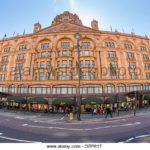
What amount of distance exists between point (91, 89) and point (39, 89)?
11.2 meters

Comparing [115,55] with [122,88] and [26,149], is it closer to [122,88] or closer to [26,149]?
[122,88]

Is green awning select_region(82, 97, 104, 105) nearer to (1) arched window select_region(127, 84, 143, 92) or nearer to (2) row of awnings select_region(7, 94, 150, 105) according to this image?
(2) row of awnings select_region(7, 94, 150, 105)

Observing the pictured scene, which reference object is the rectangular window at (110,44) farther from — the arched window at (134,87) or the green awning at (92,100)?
the green awning at (92,100)

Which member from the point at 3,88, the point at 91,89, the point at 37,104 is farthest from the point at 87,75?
the point at 3,88

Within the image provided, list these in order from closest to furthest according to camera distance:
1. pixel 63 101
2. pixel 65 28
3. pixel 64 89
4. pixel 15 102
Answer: pixel 63 101, pixel 64 89, pixel 15 102, pixel 65 28

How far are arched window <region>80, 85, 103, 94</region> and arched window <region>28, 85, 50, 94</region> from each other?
7455mm

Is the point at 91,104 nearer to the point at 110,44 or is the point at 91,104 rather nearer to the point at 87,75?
the point at 87,75

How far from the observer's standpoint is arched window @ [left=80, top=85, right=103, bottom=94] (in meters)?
26.5

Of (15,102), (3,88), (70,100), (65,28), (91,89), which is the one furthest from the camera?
(65,28)

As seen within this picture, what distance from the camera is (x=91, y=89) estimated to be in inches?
1048

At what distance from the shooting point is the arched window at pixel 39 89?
27.0 metres

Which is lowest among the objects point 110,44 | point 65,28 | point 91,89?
point 91,89

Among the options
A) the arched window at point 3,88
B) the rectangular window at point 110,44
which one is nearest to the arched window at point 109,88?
the rectangular window at point 110,44

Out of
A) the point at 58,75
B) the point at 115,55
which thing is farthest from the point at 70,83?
the point at 115,55
